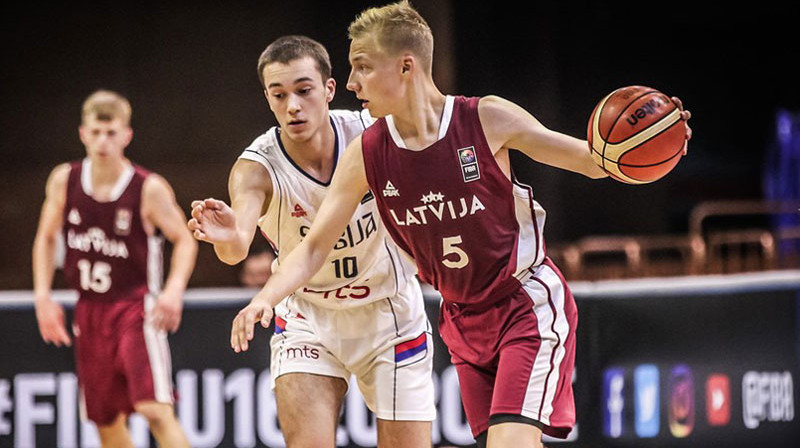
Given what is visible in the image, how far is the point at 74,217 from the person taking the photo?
20.9 feet

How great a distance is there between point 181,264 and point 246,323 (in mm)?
3011

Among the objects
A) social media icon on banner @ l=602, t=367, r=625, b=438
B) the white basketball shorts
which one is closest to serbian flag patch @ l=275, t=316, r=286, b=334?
the white basketball shorts

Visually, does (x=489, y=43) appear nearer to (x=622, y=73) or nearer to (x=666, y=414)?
(x=622, y=73)

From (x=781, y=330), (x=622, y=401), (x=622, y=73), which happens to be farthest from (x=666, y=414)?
(x=622, y=73)

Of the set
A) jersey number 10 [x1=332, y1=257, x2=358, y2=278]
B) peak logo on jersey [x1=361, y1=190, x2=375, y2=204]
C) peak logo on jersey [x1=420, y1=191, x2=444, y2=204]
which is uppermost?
peak logo on jersey [x1=361, y1=190, x2=375, y2=204]

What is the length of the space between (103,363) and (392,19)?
125 inches

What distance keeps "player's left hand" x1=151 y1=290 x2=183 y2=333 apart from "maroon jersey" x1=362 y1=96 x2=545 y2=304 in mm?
2550

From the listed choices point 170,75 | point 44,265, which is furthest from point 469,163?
point 170,75

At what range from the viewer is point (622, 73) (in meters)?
14.3

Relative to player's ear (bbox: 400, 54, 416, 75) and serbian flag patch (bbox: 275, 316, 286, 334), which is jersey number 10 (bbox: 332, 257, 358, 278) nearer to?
serbian flag patch (bbox: 275, 316, 286, 334)

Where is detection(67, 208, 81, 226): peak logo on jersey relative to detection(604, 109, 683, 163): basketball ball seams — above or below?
below

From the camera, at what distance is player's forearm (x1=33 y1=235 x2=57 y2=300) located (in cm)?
618

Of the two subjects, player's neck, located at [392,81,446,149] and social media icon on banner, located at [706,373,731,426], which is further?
social media icon on banner, located at [706,373,731,426]

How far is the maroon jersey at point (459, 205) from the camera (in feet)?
12.0
